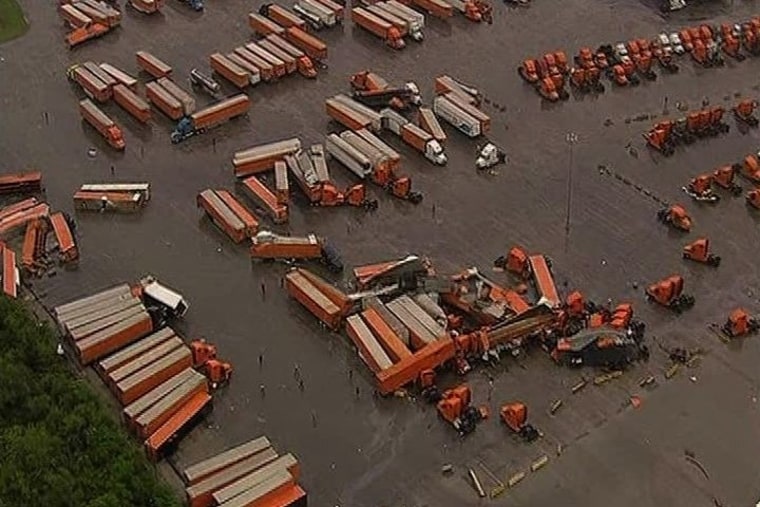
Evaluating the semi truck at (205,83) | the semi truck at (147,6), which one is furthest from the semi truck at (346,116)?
the semi truck at (147,6)

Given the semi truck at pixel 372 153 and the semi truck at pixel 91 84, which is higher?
the semi truck at pixel 372 153

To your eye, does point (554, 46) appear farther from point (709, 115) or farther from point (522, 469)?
point (522, 469)

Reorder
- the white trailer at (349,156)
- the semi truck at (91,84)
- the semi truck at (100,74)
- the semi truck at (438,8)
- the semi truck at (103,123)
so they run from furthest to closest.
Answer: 1. the semi truck at (438,8)
2. the semi truck at (100,74)
3. the semi truck at (91,84)
4. the semi truck at (103,123)
5. the white trailer at (349,156)

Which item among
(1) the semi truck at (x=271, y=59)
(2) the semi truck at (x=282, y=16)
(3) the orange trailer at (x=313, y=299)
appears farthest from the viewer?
(2) the semi truck at (x=282, y=16)

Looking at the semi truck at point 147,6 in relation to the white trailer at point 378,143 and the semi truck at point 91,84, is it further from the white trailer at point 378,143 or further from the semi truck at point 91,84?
the white trailer at point 378,143

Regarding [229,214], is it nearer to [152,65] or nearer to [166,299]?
[166,299]

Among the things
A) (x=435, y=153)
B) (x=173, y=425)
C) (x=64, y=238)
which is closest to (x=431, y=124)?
(x=435, y=153)
